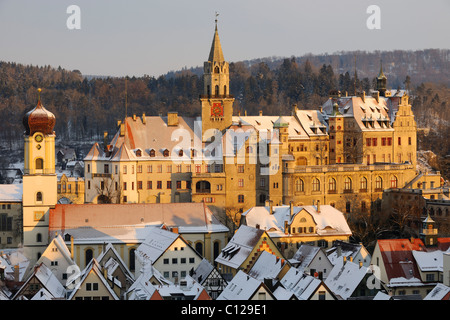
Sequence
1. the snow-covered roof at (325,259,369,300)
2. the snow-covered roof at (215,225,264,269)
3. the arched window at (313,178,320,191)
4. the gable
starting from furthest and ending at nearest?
the arched window at (313,178,320,191), the gable, the snow-covered roof at (215,225,264,269), the snow-covered roof at (325,259,369,300)

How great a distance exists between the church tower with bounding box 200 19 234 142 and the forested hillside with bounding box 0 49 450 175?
2021 inches

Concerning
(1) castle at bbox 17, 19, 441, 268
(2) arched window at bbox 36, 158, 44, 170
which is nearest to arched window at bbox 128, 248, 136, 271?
(2) arched window at bbox 36, 158, 44, 170

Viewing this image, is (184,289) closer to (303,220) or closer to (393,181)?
(303,220)

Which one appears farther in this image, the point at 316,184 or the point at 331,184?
the point at 331,184

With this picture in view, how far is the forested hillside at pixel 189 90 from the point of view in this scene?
151125 millimetres

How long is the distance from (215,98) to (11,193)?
1989 centimetres

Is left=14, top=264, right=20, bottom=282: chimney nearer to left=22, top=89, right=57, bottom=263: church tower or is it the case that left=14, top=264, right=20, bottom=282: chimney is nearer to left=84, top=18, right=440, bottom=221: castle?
left=22, top=89, right=57, bottom=263: church tower

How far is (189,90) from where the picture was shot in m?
174

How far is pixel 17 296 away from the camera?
5350cm

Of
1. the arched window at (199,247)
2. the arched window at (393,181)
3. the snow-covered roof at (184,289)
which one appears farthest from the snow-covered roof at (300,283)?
the arched window at (393,181)

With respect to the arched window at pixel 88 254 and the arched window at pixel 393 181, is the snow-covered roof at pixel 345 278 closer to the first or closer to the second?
the arched window at pixel 88 254

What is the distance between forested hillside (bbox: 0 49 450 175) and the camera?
15112cm

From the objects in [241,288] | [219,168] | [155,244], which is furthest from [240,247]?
[219,168]
